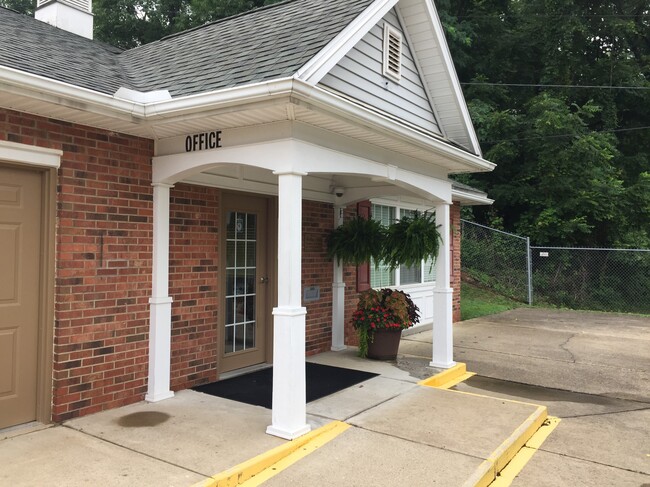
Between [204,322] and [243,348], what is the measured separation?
2.91 feet

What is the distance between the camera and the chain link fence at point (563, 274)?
15.6 meters

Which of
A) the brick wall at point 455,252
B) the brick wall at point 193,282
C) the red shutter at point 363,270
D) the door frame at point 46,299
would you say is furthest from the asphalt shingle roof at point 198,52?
the brick wall at point 455,252

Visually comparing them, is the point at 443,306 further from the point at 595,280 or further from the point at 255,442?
the point at 595,280

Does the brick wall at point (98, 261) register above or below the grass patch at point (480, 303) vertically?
above

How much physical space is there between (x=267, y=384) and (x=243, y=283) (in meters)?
1.30

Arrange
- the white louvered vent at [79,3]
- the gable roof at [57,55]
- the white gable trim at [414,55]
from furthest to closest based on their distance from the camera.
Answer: the white louvered vent at [79,3], the white gable trim at [414,55], the gable roof at [57,55]

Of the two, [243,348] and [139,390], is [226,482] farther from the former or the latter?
[243,348]

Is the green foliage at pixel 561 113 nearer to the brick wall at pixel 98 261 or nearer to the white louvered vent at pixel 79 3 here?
the white louvered vent at pixel 79 3

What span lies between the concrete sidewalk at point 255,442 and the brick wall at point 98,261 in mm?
326

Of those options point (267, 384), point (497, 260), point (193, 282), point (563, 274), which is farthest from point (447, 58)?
point (563, 274)

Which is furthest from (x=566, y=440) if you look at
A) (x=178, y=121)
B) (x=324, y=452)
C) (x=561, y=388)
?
(x=178, y=121)

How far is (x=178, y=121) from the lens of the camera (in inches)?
180

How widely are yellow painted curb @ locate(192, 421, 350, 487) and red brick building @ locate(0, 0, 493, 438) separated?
0.49 ft

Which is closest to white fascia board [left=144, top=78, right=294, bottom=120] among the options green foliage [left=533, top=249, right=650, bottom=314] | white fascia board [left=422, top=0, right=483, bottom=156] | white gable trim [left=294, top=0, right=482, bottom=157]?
white gable trim [left=294, top=0, right=482, bottom=157]
